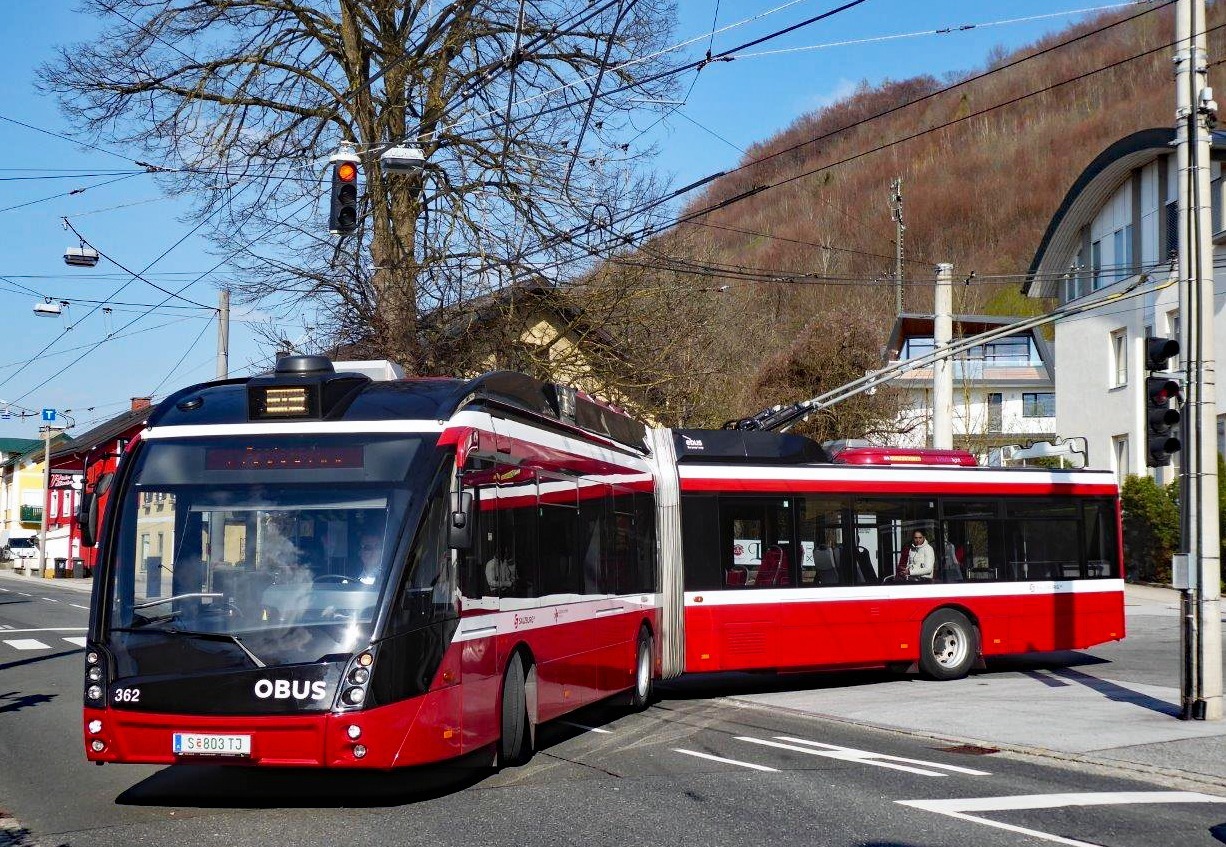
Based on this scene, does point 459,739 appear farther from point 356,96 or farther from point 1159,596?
point 1159,596

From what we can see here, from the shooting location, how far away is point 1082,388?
138ft

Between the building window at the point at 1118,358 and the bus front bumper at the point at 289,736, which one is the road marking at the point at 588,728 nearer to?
the bus front bumper at the point at 289,736

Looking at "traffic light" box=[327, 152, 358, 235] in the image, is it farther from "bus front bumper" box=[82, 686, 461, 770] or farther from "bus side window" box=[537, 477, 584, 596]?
"bus front bumper" box=[82, 686, 461, 770]

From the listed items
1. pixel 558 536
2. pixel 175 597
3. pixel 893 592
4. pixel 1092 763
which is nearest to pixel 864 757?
pixel 1092 763

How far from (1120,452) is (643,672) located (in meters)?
29.1

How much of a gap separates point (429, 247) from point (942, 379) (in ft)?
36.2

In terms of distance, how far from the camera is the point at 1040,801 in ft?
30.4

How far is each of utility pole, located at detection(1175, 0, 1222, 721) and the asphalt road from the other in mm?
2895

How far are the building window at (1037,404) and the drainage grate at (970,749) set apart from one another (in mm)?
53960

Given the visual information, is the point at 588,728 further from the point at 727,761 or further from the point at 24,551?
the point at 24,551

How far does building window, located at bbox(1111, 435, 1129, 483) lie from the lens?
130ft

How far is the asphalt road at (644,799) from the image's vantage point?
8023 millimetres

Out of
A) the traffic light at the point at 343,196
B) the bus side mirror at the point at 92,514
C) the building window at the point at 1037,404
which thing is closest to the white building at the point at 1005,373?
the building window at the point at 1037,404

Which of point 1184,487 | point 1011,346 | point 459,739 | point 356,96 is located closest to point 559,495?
point 459,739
